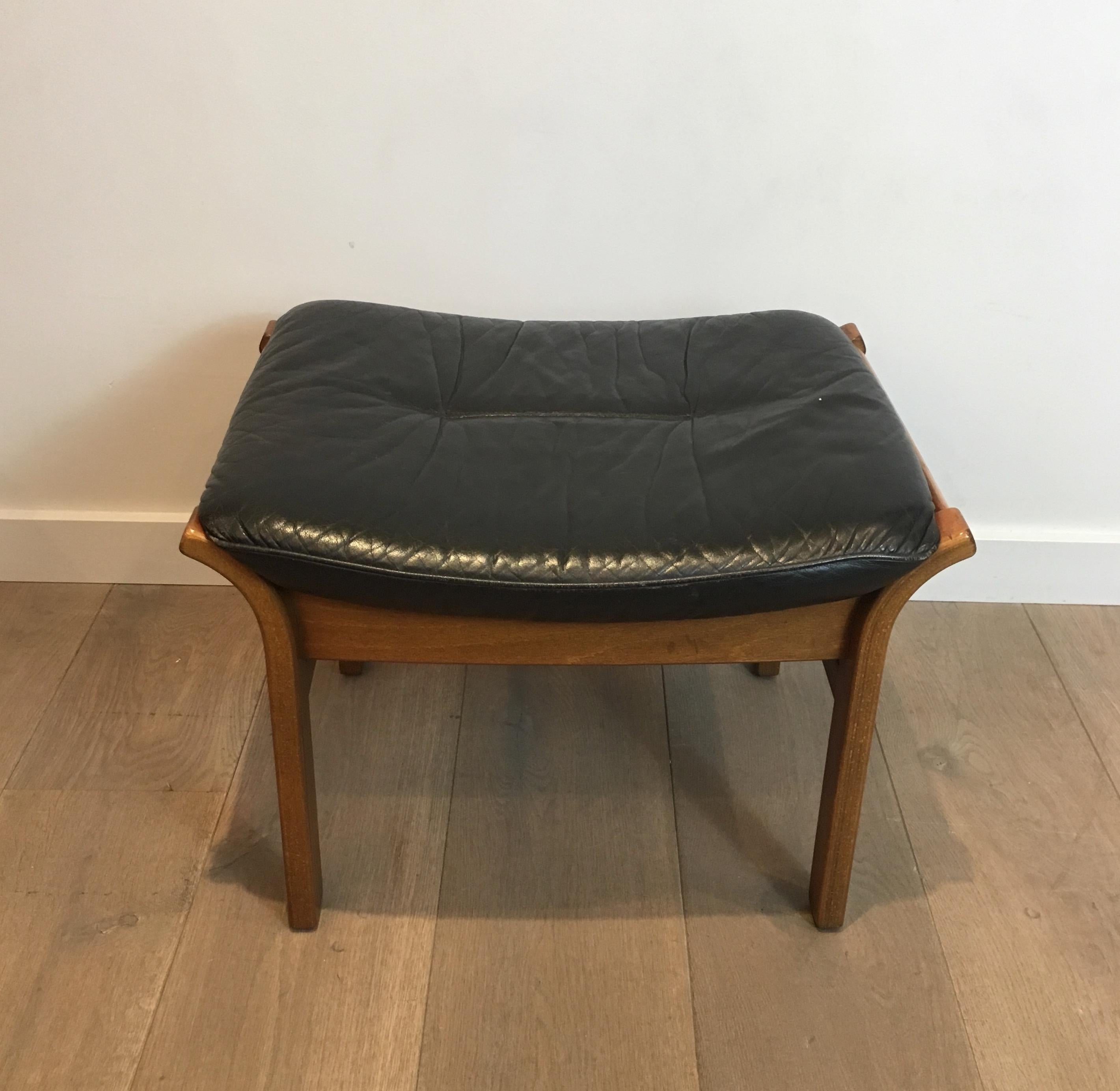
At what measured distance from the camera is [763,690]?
51.6 inches

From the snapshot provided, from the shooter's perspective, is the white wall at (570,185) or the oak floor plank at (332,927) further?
the white wall at (570,185)

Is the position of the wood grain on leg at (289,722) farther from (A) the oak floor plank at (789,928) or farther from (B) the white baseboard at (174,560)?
(B) the white baseboard at (174,560)

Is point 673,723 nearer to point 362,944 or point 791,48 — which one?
point 362,944

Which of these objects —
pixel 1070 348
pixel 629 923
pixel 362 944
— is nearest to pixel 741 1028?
pixel 629 923

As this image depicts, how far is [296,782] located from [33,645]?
0.60m

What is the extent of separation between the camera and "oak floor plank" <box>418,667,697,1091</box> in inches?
36.5

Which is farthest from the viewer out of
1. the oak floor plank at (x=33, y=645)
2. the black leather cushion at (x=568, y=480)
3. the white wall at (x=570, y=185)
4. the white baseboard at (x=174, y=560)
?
the white baseboard at (x=174, y=560)

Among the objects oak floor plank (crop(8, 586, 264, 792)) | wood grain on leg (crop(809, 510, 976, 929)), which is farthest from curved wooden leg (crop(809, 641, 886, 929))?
oak floor plank (crop(8, 586, 264, 792))

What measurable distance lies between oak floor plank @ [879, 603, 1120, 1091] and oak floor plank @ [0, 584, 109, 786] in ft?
3.25

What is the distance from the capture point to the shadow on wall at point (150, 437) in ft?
4.28

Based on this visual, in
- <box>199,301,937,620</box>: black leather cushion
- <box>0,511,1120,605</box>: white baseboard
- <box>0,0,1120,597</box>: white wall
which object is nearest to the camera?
<box>199,301,937,620</box>: black leather cushion

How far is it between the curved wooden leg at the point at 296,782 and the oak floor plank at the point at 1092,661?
87cm

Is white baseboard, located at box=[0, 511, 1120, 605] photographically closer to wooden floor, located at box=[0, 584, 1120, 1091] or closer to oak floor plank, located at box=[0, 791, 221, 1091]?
wooden floor, located at box=[0, 584, 1120, 1091]

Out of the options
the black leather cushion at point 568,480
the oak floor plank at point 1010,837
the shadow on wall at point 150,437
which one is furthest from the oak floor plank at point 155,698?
the oak floor plank at point 1010,837
